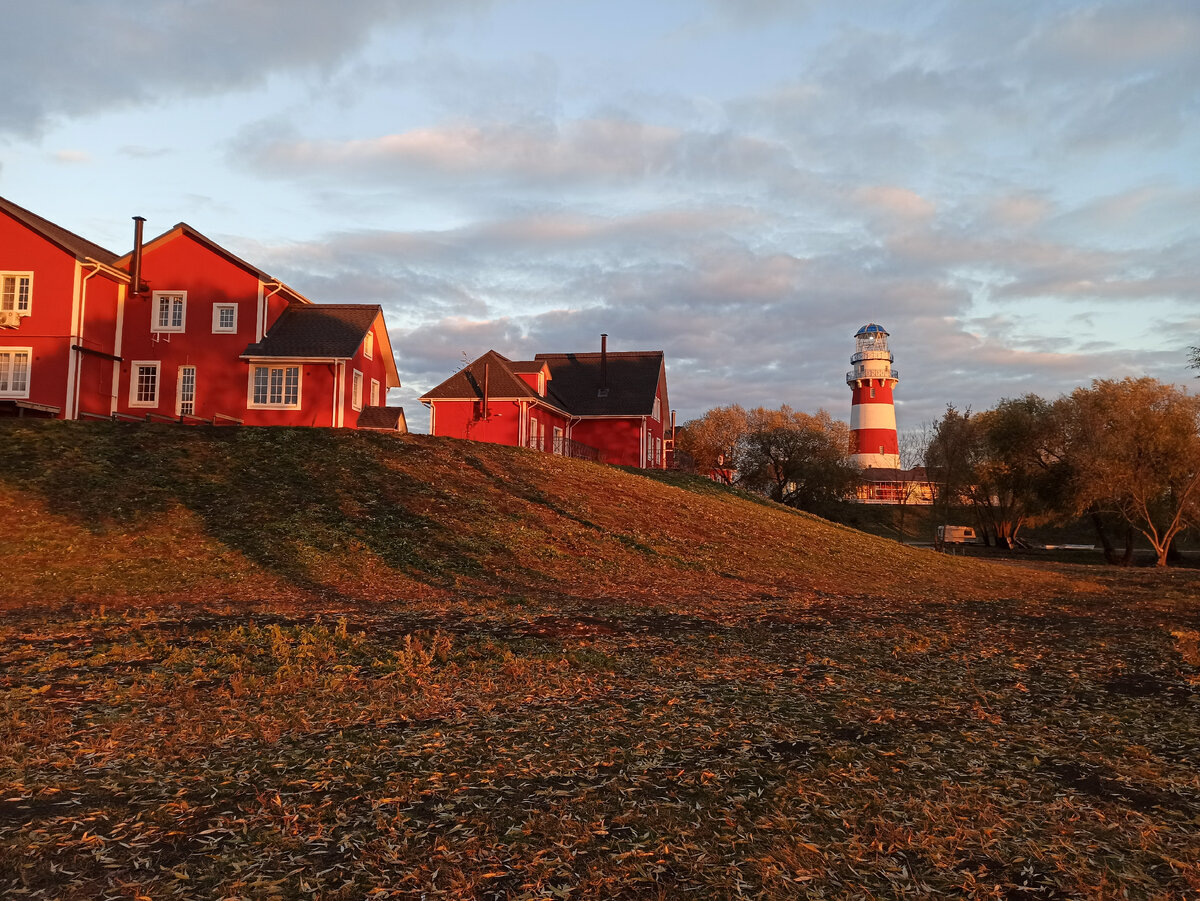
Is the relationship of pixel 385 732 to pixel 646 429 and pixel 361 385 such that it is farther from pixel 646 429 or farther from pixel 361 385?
pixel 646 429

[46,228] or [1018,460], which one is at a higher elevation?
[46,228]

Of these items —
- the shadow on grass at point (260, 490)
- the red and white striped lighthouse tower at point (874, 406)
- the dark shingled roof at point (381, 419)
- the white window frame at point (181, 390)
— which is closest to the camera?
the shadow on grass at point (260, 490)

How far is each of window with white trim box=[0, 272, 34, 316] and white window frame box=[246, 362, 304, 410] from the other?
8309 mm

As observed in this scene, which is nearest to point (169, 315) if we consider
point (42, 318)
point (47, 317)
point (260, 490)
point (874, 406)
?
point (47, 317)

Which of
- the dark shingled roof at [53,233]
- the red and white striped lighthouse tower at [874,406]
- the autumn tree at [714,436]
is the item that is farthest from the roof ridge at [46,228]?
the red and white striped lighthouse tower at [874,406]

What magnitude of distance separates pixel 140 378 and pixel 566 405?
74.7 feet

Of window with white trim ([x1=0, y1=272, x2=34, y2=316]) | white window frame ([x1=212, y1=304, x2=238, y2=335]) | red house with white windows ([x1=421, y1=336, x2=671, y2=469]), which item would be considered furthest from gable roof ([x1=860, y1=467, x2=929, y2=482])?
window with white trim ([x1=0, y1=272, x2=34, y2=316])

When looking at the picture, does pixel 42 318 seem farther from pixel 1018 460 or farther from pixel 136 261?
pixel 1018 460

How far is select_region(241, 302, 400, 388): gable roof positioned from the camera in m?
32.4

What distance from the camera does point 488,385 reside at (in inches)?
1645

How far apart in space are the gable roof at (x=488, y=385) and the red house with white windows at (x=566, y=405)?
53 millimetres

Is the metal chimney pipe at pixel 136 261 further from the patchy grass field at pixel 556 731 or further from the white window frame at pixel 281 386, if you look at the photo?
the patchy grass field at pixel 556 731

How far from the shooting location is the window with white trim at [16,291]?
3041cm

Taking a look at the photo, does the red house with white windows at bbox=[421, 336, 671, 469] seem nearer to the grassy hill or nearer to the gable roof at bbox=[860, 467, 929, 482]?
the grassy hill
